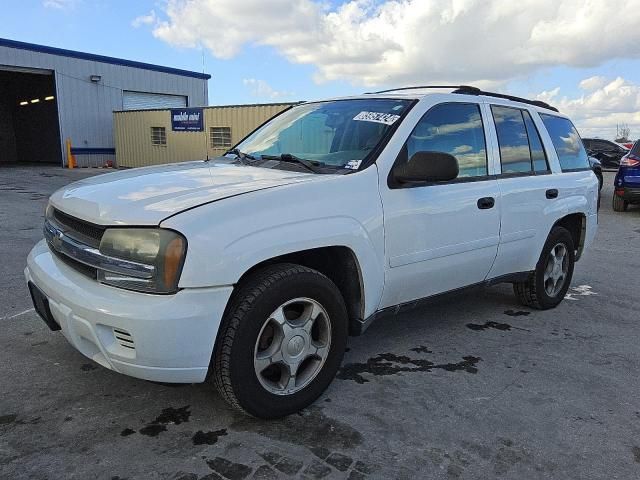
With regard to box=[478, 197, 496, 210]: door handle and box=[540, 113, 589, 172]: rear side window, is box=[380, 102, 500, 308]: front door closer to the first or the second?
box=[478, 197, 496, 210]: door handle

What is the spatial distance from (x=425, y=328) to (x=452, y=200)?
1.21 meters

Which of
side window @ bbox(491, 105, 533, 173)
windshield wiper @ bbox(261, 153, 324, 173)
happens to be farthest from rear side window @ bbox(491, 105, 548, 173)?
windshield wiper @ bbox(261, 153, 324, 173)

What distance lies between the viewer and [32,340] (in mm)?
3715

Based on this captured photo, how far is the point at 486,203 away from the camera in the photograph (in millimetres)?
3676

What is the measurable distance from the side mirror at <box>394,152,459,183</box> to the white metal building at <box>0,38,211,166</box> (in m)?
22.2

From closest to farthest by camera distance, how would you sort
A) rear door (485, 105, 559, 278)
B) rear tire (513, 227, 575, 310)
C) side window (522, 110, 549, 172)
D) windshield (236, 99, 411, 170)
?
windshield (236, 99, 411, 170) → rear door (485, 105, 559, 278) → side window (522, 110, 549, 172) → rear tire (513, 227, 575, 310)

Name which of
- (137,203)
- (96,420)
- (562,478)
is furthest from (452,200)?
(96,420)

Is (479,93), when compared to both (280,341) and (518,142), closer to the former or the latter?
(518,142)

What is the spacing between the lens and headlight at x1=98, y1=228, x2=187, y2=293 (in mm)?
2312

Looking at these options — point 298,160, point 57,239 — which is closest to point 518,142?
point 298,160

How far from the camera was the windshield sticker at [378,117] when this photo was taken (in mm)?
3340

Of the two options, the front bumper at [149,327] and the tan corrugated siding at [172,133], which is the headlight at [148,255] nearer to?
the front bumper at [149,327]

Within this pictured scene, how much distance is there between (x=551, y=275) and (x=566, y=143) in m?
1.22

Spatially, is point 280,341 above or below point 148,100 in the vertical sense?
below
